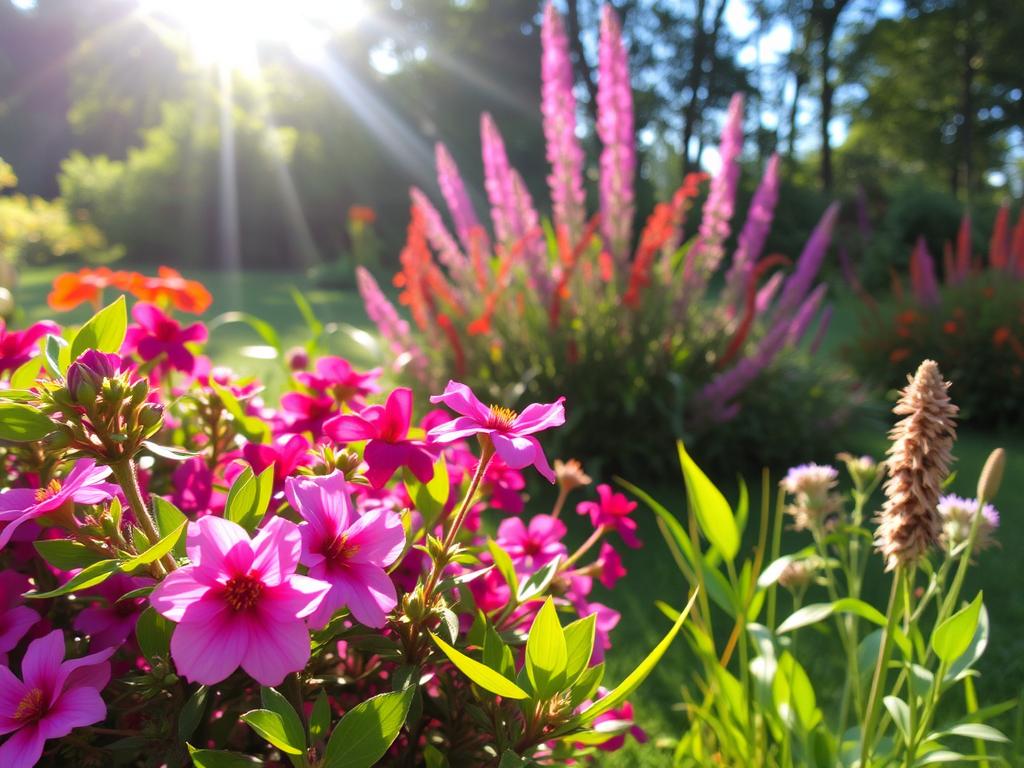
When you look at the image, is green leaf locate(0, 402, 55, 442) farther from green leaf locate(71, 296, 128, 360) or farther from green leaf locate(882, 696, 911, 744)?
green leaf locate(882, 696, 911, 744)

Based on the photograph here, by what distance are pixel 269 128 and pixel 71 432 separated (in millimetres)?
15457

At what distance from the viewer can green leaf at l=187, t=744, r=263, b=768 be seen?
1.66ft

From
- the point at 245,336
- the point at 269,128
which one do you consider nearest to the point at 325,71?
the point at 269,128

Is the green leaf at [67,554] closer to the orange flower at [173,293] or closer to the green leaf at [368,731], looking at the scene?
the green leaf at [368,731]

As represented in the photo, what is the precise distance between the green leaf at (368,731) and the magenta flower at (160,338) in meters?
0.63

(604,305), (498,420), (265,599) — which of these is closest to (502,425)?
(498,420)

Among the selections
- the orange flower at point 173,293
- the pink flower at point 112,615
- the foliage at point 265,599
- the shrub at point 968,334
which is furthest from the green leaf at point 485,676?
the shrub at point 968,334

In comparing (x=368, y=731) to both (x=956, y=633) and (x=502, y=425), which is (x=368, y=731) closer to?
(x=502, y=425)

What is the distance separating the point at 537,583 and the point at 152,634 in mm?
349

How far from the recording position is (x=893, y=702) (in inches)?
32.7

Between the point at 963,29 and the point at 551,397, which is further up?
the point at 963,29

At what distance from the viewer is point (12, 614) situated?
66cm

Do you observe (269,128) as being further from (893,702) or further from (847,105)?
(847,105)

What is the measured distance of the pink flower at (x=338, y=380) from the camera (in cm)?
97
